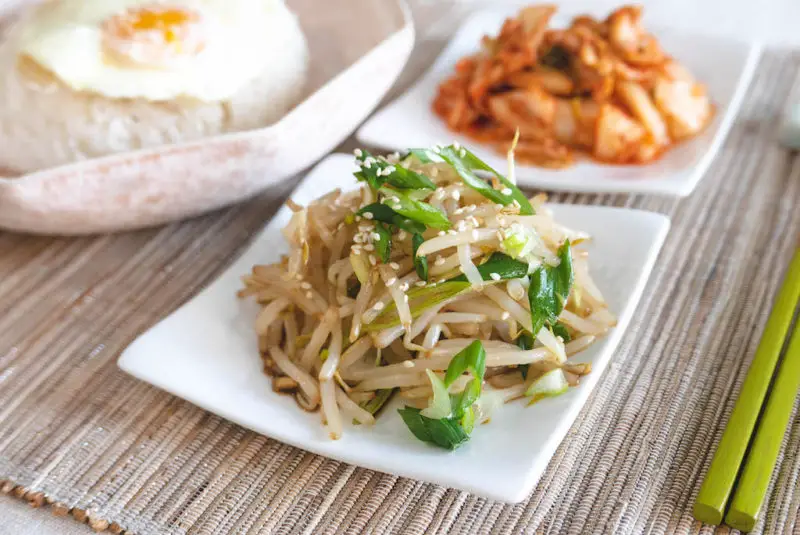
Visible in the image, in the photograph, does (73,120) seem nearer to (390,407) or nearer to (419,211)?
(419,211)

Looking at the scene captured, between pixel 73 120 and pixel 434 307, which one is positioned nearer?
pixel 434 307

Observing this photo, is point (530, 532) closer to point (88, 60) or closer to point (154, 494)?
point (154, 494)

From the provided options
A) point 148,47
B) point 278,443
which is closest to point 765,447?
point 278,443

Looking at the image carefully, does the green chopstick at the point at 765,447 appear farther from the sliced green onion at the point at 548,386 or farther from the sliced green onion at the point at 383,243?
the sliced green onion at the point at 383,243

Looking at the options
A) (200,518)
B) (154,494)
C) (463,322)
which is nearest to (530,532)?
(463,322)

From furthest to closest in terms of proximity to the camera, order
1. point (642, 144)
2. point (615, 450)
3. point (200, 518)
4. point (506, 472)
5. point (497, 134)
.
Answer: point (497, 134)
point (642, 144)
point (615, 450)
point (200, 518)
point (506, 472)

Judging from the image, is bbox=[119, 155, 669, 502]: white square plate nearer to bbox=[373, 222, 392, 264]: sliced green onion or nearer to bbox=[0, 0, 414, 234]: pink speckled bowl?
bbox=[0, 0, 414, 234]: pink speckled bowl
